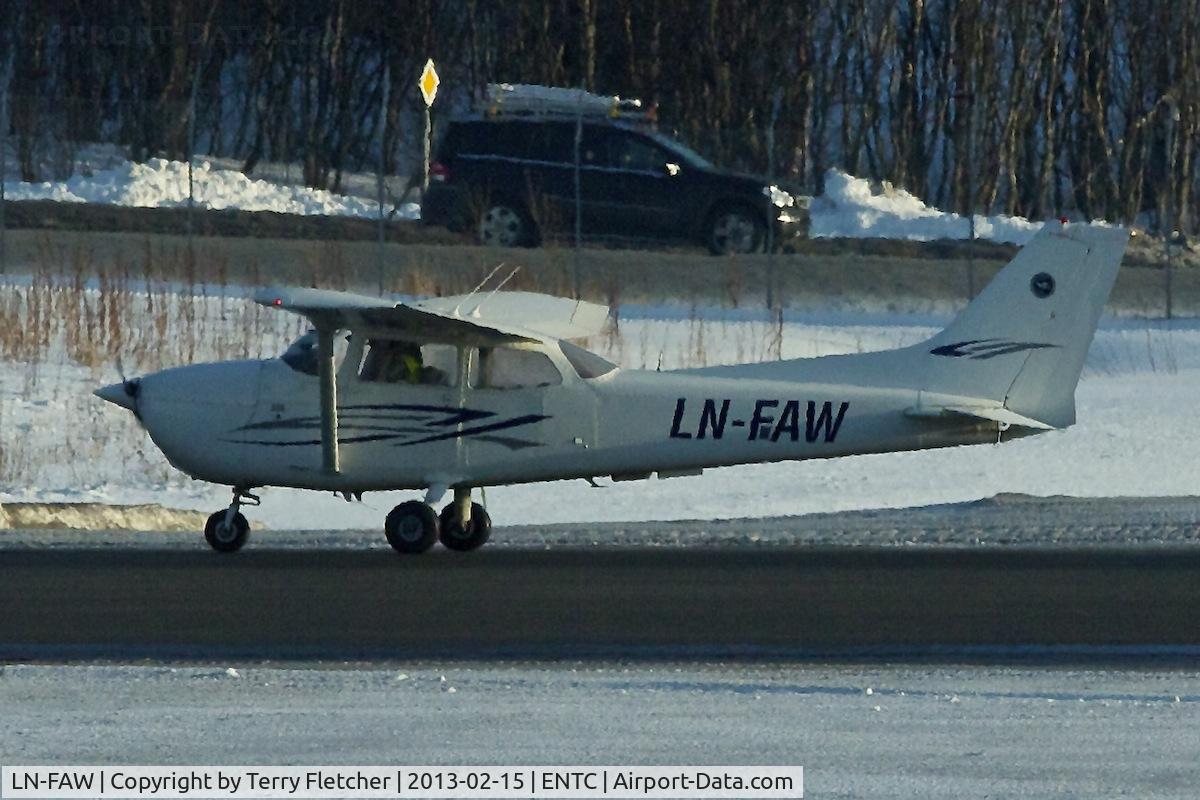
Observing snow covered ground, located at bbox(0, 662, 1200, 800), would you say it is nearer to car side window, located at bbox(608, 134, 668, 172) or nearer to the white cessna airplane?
the white cessna airplane

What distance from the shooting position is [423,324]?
47.4 feet

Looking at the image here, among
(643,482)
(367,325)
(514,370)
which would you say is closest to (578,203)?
(643,482)

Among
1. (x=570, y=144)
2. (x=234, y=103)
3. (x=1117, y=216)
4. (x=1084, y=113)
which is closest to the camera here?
(x=570, y=144)

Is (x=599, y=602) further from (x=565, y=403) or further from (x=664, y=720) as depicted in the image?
(x=664, y=720)

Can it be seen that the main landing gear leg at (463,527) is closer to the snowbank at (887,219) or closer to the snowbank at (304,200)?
the snowbank at (304,200)

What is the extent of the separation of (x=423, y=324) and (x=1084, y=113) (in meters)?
31.2

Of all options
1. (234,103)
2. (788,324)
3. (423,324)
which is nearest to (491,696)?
(423,324)

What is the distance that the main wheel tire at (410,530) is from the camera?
1453 cm

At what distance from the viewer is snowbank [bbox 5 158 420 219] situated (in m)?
33.5

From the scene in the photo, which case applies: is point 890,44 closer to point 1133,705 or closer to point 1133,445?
point 1133,445

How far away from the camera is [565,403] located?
1458cm

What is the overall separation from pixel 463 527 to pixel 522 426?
0.73 m

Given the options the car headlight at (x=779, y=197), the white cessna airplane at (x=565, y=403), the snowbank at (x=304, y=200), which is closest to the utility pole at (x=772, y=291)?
the car headlight at (x=779, y=197)

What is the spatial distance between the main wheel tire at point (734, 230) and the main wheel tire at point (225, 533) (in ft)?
50.4
